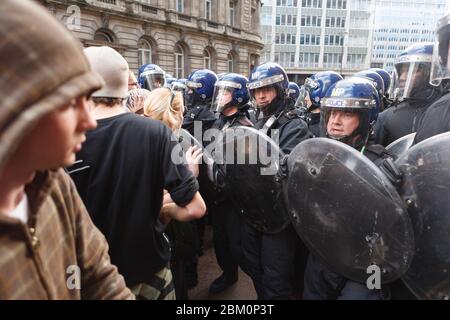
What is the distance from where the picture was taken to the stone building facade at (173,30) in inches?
669

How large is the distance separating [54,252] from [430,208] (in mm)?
1667

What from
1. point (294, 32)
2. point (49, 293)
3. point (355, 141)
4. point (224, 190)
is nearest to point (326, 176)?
point (355, 141)

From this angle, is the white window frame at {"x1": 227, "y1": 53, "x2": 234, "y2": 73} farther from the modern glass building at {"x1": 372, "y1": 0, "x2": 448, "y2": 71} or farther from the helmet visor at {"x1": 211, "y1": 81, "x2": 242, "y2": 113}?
the modern glass building at {"x1": 372, "y1": 0, "x2": 448, "y2": 71}

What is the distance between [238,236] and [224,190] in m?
0.56

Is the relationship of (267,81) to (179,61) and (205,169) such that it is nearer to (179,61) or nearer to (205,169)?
(205,169)

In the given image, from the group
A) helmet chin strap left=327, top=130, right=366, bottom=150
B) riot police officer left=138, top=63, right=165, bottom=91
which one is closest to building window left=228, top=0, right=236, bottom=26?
riot police officer left=138, top=63, right=165, bottom=91

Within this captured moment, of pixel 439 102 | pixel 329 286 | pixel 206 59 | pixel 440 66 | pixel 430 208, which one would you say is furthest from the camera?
pixel 206 59

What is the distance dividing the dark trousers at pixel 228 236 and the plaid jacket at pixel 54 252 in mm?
2052

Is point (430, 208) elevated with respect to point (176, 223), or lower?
elevated

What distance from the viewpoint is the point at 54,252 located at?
2.93ft

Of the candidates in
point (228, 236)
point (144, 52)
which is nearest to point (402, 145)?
point (228, 236)

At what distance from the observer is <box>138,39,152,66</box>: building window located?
20591 mm

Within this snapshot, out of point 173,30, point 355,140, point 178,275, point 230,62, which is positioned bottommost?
point 178,275

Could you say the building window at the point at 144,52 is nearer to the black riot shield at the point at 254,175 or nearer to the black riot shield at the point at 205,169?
the black riot shield at the point at 205,169
